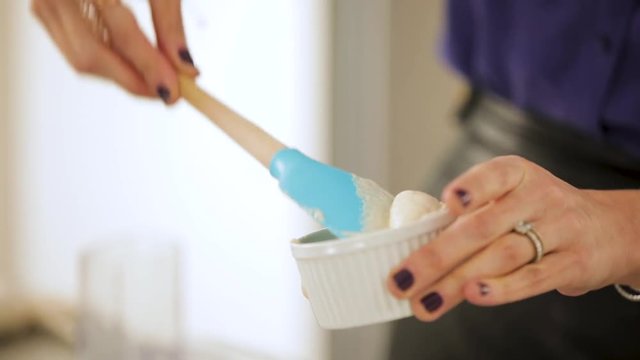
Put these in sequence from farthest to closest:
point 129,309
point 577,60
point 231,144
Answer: point 129,309, point 577,60, point 231,144

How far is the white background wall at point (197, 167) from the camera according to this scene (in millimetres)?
413

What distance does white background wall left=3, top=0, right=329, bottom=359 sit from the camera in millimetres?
413

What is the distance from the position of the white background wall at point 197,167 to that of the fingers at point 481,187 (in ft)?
0.27

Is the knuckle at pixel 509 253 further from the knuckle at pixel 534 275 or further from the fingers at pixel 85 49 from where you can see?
the fingers at pixel 85 49

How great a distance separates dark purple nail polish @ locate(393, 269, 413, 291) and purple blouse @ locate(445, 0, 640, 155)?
236mm

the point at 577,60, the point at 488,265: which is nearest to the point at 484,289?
the point at 488,265

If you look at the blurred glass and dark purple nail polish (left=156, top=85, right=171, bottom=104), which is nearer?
dark purple nail polish (left=156, top=85, right=171, bottom=104)

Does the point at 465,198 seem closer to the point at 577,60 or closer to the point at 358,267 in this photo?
the point at 358,267

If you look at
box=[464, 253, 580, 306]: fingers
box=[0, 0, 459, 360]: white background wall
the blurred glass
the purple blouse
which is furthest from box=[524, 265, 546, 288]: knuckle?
the blurred glass

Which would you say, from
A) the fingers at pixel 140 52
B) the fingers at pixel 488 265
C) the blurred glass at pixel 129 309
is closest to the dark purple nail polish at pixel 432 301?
the fingers at pixel 488 265

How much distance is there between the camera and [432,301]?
273 millimetres

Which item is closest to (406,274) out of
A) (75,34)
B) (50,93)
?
(75,34)

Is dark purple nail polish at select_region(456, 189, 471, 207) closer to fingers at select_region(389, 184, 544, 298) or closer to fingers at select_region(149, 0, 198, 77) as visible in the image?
fingers at select_region(389, 184, 544, 298)

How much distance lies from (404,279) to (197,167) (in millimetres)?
310
